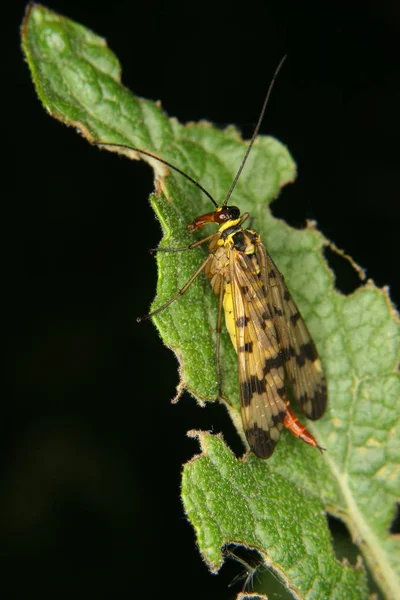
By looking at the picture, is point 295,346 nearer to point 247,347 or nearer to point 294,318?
point 294,318

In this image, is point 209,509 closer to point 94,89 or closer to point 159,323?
point 159,323

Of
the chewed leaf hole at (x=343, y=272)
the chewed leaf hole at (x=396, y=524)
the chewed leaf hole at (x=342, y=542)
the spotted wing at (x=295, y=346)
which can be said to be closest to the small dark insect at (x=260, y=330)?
the spotted wing at (x=295, y=346)

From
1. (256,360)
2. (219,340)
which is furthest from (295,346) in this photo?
(219,340)

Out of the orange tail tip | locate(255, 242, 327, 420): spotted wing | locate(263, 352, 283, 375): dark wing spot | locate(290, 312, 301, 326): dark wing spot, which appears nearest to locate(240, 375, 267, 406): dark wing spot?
locate(263, 352, 283, 375): dark wing spot

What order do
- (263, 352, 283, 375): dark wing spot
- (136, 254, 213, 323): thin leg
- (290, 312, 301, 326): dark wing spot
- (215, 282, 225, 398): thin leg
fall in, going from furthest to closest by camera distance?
1. (290, 312, 301, 326): dark wing spot
2. (263, 352, 283, 375): dark wing spot
3. (215, 282, 225, 398): thin leg
4. (136, 254, 213, 323): thin leg

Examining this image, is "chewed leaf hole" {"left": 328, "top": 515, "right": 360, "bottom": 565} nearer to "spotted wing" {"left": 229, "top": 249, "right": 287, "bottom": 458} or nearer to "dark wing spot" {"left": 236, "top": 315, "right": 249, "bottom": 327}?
"spotted wing" {"left": 229, "top": 249, "right": 287, "bottom": 458}

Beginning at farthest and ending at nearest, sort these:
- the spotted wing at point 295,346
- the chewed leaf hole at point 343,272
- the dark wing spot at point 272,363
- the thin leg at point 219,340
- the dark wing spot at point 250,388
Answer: the chewed leaf hole at point 343,272, the spotted wing at point 295,346, the dark wing spot at point 272,363, the dark wing spot at point 250,388, the thin leg at point 219,340

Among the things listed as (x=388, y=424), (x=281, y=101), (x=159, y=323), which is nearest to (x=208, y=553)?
(x=159, y=323)

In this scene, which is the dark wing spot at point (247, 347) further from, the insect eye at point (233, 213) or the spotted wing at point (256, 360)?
the insect eye at point (233, 213)
